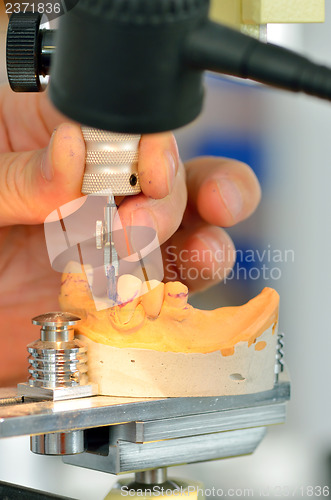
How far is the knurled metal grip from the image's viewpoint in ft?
1.46

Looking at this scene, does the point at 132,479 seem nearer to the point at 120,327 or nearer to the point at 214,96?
the point at 120,327

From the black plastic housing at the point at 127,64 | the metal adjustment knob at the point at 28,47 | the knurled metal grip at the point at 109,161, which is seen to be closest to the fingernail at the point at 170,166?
the knurled metal grip at the point at 109,161

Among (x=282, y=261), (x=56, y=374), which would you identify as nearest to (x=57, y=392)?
(x=56, y=374)

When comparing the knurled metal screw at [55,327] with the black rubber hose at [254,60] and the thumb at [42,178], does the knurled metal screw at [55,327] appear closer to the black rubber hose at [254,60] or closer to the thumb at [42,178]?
the thumb at [42,178]

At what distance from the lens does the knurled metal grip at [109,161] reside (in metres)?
0.45

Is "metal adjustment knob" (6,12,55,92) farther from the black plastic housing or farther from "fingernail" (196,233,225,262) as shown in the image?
"fingernail" (196,233,225,262)

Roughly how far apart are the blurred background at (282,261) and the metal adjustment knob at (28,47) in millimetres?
294

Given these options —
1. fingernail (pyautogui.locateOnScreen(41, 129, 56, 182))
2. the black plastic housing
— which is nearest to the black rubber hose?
the black plastic housing

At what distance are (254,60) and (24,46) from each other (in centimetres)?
16

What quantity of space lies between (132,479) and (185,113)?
36 cm

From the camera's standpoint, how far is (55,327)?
457 millimetres

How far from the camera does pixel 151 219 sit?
0.51 meters

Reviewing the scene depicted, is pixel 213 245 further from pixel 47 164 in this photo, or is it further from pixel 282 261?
pixel 282 261

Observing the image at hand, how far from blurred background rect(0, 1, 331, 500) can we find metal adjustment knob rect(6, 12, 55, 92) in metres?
0.29
